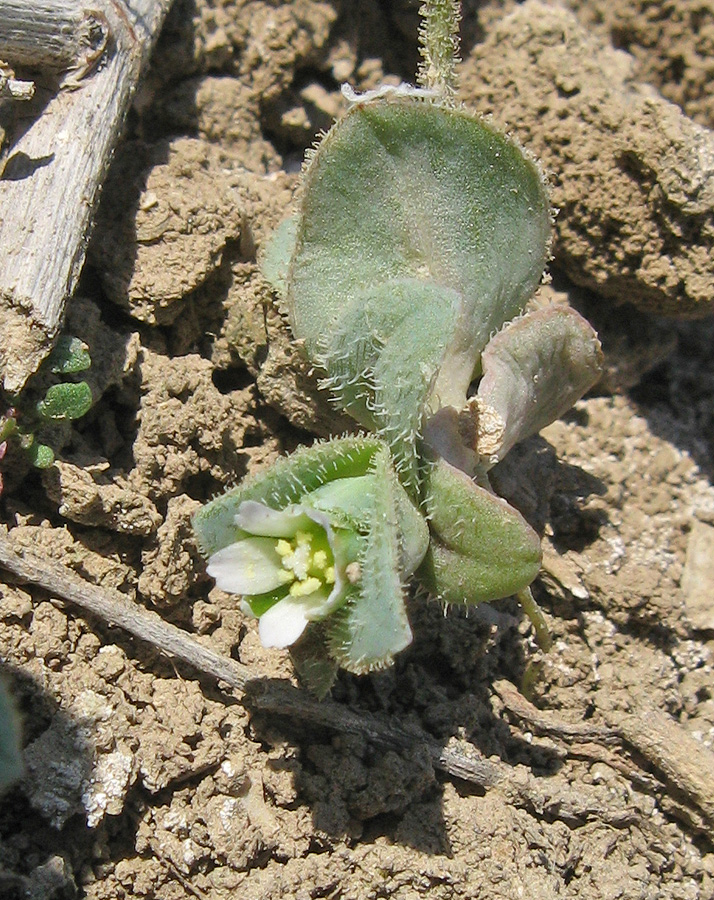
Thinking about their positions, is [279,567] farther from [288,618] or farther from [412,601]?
[412,601]

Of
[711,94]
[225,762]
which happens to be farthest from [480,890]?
[711,94]

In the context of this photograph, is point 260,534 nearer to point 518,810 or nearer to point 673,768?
point 518,810

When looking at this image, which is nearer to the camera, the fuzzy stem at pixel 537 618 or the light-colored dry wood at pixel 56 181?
the light-colored dry wood at pixel 56 181

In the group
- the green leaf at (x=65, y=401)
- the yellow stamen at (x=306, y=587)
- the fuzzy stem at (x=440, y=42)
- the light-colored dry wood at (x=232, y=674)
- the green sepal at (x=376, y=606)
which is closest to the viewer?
the green sepal at (x=376, y=606)

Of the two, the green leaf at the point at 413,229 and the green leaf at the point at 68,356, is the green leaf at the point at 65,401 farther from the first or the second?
the green leaf at the point at 413,229

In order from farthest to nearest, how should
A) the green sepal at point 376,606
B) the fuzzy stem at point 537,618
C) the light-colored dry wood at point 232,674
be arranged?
the fuzzy stem at point 537,618 → the light-colored dry wood at point 232,674 → the green sepal at point 376,606

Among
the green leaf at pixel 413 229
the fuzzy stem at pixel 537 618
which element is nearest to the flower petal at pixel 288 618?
the green leaf at pixel 413 229

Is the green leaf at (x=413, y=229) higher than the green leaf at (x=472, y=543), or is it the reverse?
the green leaf at (x=413, y=229)
